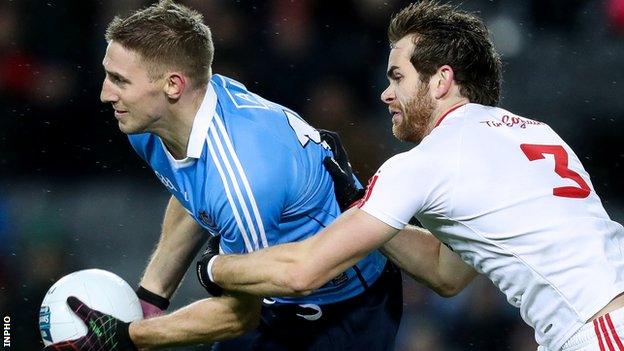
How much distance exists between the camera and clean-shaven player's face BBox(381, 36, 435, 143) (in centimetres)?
341

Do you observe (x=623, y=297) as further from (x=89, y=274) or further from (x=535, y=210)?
(x=89, y=274)

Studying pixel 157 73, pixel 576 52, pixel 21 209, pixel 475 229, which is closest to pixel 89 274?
pixel 157 73

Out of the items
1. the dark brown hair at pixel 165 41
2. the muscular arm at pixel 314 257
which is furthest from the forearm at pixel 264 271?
the dark brown hair at pixel 165 41

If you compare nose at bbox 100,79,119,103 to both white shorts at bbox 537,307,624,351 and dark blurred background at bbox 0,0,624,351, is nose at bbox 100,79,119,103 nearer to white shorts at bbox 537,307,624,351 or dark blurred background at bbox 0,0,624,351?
white shorts at bbox 537,307,624,351

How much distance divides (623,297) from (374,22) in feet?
13.7

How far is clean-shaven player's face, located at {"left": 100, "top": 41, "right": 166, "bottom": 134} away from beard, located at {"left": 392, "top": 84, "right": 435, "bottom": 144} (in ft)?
3.07

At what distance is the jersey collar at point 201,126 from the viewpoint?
357 cm

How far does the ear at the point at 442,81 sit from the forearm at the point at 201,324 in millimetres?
1014

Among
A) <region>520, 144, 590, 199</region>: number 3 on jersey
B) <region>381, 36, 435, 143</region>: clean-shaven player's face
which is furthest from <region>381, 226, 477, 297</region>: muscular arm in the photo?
<region>520, 144, 590, 199</region>: number 3 on jersey

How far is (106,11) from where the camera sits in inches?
270

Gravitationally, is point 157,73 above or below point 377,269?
above
